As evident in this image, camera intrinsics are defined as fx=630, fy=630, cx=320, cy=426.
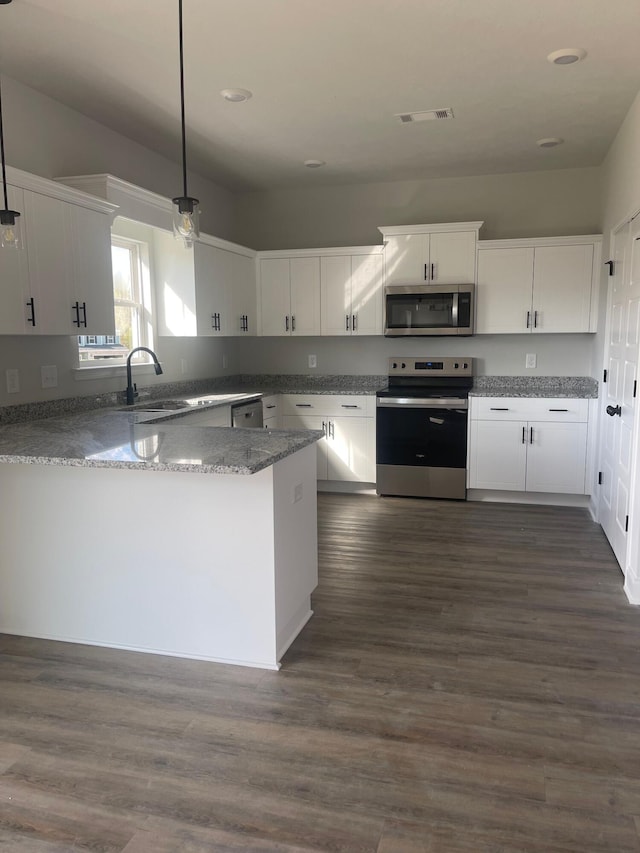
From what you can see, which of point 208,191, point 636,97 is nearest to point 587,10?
point 636,97

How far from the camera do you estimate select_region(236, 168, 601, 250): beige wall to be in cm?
532

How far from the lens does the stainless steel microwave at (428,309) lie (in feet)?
17.2

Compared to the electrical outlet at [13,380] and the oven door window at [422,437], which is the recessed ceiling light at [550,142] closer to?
the oven door window at [422,437]

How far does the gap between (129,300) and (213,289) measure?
69 cm

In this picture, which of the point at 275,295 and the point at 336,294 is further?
the point at 275,295

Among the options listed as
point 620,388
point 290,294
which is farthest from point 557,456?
point 290,294

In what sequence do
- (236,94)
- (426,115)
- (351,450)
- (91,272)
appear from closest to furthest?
(91,272) < (236,94) < (426,115) < (351,450)

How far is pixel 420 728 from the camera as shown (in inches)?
87.1

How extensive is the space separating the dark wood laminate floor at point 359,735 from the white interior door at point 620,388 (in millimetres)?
611

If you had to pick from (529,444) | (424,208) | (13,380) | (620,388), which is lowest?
(529,444)

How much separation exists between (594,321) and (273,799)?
4.39 metres

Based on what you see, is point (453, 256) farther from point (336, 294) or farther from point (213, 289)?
point (213, 289)

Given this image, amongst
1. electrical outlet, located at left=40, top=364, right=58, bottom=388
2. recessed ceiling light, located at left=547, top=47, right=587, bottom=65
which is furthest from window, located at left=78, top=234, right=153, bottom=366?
recessed ceiling light, located at left=547, top=47, right=587, bottom=65

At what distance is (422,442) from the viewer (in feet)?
17.2
